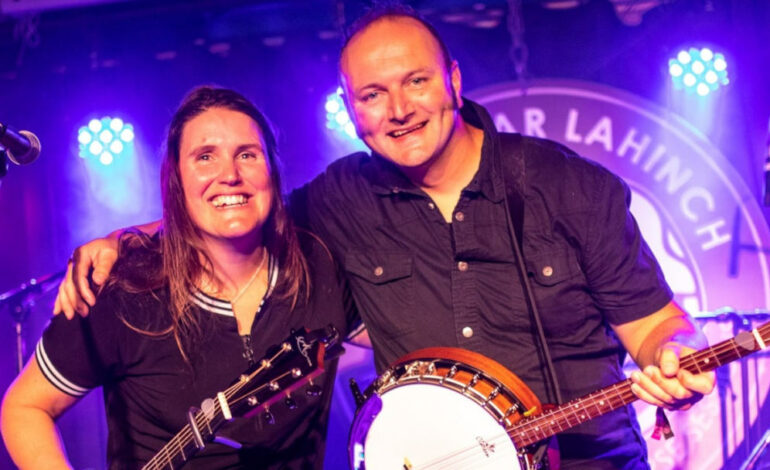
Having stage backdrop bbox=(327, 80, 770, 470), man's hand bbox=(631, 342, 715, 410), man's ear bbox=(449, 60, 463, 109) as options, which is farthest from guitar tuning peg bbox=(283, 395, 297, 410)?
stage backdrop bbox=(327, 80, 770, 470)

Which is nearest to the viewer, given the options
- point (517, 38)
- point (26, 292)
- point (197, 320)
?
point (197, 320)

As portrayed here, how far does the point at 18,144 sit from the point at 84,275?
707 millimetres

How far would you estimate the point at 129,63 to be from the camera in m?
6.44

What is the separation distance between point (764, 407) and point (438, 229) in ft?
13.3

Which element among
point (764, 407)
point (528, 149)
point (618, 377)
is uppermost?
point (528, 149)

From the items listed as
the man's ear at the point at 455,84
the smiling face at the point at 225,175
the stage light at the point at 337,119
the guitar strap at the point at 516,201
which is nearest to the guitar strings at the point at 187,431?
the smiling face at the point at 225,175

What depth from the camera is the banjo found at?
8.70ft

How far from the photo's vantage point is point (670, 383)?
7.91ft

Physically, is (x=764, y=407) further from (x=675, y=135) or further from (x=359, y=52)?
(x=359, y=52)

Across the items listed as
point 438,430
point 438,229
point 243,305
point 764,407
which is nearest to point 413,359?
point 438,430

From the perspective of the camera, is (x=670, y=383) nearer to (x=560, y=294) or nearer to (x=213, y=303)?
(x=560, y=294)

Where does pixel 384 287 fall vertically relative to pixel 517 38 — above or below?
below

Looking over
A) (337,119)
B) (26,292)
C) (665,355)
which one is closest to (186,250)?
(665,355)

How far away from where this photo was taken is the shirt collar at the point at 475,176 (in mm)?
3174
